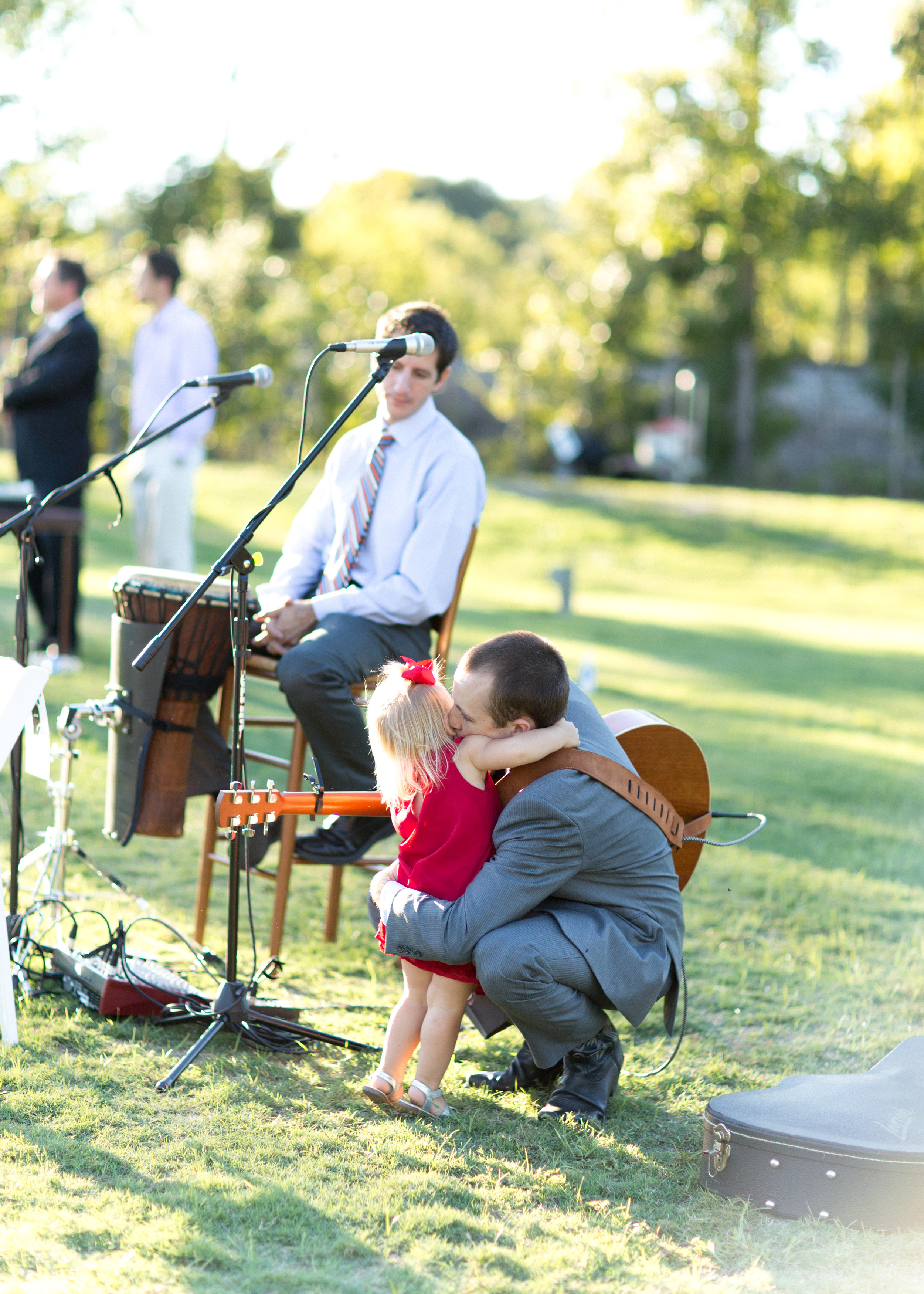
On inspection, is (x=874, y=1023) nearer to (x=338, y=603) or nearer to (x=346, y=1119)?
(x=346, y=1119)

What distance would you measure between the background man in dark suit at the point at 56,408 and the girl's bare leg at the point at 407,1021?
5.21 meters

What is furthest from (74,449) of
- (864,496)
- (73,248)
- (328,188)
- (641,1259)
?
(328,188)

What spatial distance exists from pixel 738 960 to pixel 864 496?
25772 millimetres

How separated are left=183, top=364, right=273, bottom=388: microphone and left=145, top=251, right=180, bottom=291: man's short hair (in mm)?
4509

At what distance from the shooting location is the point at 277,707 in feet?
Result: 25.2

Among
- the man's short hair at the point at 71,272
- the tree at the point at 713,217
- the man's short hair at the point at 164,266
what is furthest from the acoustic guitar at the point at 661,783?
the tree at the point at 713,217

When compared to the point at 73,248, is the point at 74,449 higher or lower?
lower

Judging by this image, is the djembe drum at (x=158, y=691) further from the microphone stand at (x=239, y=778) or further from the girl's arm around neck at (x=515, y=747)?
the girl's arm around neck at (x=515, y=747)

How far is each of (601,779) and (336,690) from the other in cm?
126

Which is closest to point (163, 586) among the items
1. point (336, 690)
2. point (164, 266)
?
point (336, 690)

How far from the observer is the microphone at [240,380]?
11.6 feet

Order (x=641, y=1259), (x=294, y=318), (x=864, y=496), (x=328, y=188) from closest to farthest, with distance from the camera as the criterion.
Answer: (x=641, y=1259)
(x=294, y=318)
(x=864, y=496)
(x=328, y=188)

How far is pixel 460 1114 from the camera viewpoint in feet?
10.2

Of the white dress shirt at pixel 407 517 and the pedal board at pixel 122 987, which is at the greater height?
the white dress shirt at pixel 407 517
